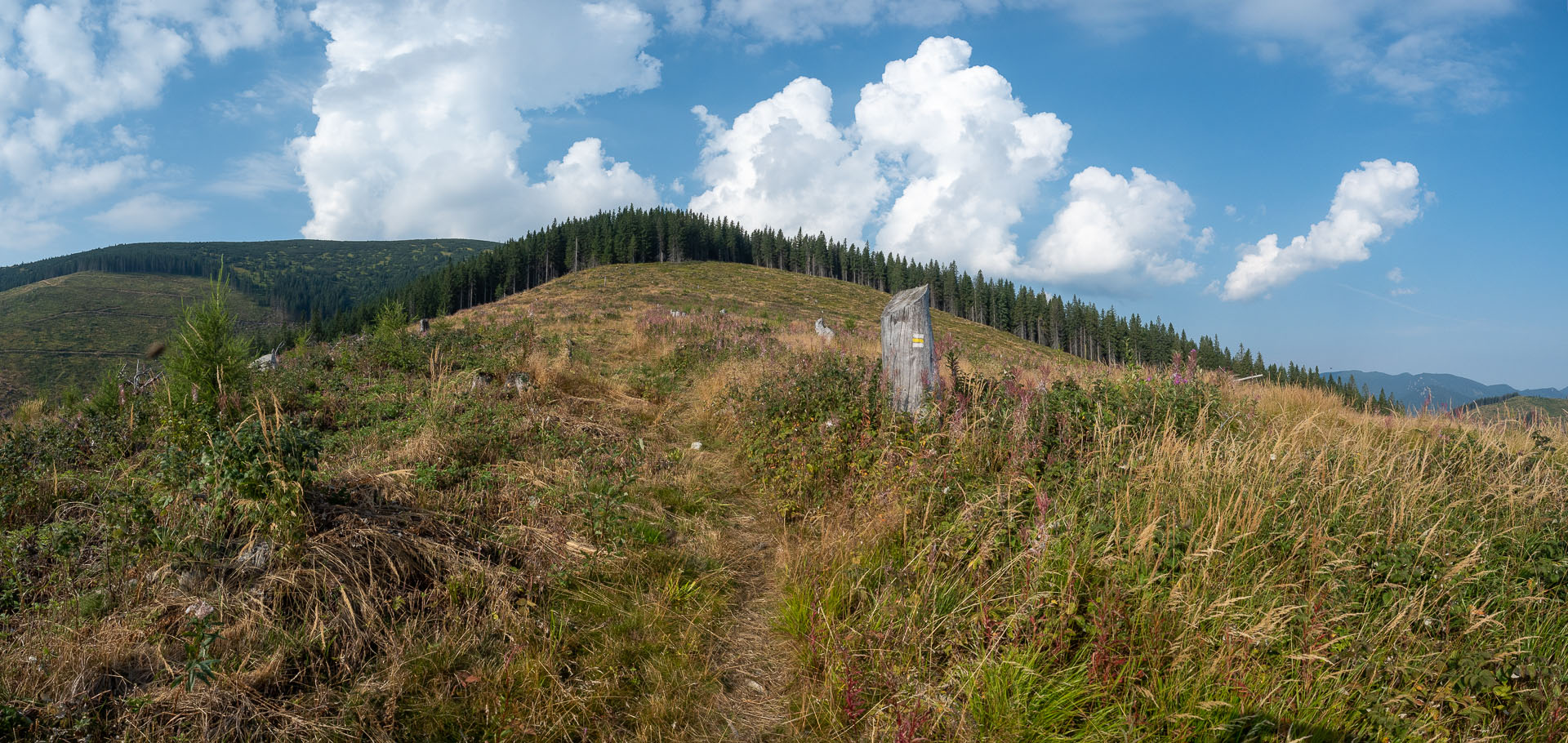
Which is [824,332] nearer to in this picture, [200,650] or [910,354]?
[910,354]

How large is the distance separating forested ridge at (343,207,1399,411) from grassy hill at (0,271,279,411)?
24.5 m

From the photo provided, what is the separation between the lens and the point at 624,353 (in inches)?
537

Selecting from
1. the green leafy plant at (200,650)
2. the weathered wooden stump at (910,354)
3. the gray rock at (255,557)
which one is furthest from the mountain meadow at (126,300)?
the green leafy plant at (200,650)

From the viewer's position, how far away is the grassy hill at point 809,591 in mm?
2357

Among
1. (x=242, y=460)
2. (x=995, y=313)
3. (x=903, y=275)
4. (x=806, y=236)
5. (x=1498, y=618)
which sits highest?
(x=806, y=236)

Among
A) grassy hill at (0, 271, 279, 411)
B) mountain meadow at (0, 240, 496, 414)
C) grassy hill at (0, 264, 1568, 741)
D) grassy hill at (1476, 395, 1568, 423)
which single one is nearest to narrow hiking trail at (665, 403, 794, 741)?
grassy hill at (0, 264, 1568, 741)

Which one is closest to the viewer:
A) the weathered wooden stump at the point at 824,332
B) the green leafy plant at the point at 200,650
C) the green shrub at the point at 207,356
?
the green leafy plant at the point at 200,650

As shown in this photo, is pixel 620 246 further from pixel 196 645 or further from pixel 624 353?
pixel 196 645

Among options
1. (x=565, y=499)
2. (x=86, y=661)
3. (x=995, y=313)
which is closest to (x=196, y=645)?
(x=86, y=661)

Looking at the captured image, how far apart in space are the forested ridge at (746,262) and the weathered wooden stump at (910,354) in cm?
6118

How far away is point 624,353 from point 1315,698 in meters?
12.8

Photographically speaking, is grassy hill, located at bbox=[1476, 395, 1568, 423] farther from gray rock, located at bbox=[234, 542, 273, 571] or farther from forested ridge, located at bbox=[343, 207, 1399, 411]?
forested ridge, located at bbox=[343, 207, 1399, 411]

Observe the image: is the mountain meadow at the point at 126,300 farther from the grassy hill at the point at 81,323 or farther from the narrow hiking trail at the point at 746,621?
the narrow hiking trail at the point at 746,621

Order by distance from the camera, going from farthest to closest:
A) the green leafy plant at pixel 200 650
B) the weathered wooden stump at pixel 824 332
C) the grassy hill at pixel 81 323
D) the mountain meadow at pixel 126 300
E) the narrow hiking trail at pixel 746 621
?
the mountain meadow at pixel 126 300, the grassy hill at pixel 81 323, the weathered wooden stump at pixel 824 332, the narrow hiking trail at pixel 746 621, the green leafy plant at pixel 200 650
